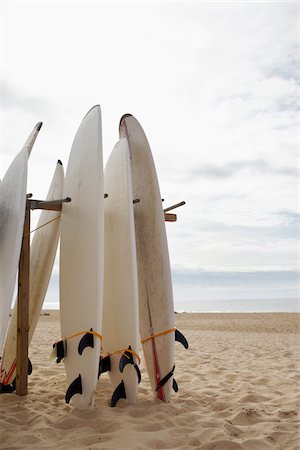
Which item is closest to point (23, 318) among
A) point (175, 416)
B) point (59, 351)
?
point (59, 351)

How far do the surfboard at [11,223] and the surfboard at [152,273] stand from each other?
3.61ft

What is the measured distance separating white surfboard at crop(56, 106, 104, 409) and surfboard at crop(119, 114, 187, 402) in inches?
22.5

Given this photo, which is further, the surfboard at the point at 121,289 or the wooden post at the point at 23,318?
the wooden post at the point at 23,318

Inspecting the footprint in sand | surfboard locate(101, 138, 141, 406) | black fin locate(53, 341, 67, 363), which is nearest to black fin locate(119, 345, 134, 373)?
surfboard locate(101, 138, 141, 406)

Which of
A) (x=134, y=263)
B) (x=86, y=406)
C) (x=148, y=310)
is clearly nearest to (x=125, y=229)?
(x=134, y=263)

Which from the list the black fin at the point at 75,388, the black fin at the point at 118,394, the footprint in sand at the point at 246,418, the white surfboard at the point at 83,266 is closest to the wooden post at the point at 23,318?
the white surfboard at the point at 83,266

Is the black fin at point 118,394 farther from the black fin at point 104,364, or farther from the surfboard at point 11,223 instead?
the surfboard at point 11,223

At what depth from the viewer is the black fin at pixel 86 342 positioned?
3488 millimetres

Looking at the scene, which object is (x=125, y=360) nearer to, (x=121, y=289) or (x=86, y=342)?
(x=86, y=342)

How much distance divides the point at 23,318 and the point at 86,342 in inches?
30.3

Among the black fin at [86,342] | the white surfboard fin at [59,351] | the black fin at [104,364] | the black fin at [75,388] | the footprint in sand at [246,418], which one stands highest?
the black fin at [86,342]

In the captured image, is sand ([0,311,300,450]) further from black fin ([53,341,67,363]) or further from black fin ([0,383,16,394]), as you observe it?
black fin ([53,341,67,363])

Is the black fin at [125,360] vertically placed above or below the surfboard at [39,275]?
below

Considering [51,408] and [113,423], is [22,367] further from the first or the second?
[113,423]
